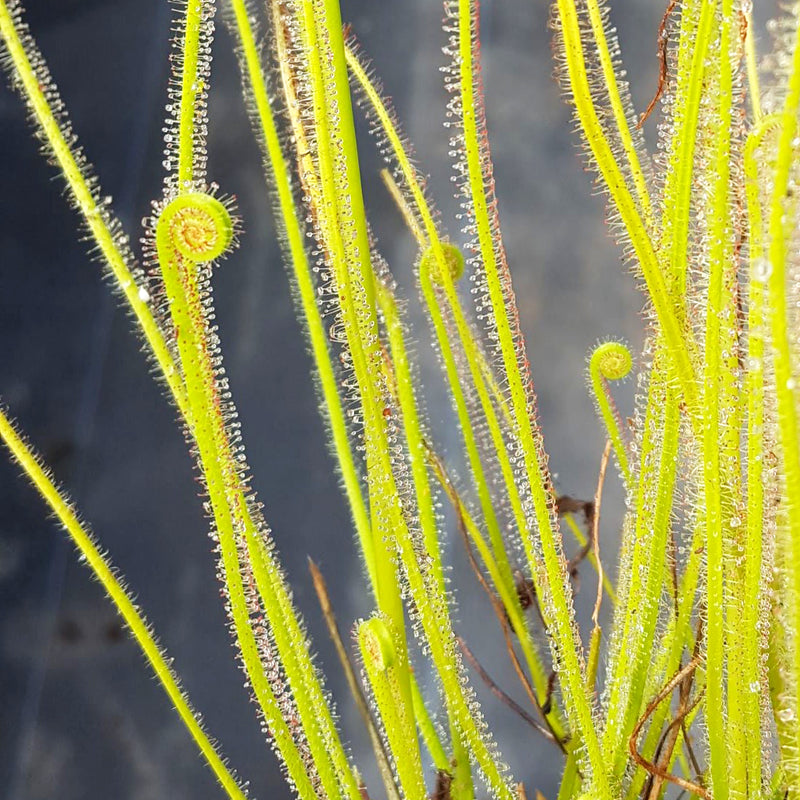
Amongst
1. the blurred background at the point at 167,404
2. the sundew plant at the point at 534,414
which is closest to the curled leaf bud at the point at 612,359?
the sundew plant at the point at 534,414

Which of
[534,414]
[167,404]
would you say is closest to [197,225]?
[534,414]

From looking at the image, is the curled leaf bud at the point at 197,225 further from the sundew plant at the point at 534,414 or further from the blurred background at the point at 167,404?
the blurred background at the point at 167,404

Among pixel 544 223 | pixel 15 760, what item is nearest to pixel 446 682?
pixel 15 760

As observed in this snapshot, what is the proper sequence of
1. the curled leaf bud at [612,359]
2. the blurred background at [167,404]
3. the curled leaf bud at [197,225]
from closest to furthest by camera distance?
the curled leaf bud at [197,225] < the curled leaf bud at [612,359] < the blurred background at [167,404]

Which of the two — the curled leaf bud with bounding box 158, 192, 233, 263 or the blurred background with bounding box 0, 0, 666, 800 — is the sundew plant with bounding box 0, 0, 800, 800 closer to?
the curled leaf bud with bounding box 158, 192, 233, 263

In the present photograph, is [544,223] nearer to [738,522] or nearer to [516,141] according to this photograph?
[516,141]

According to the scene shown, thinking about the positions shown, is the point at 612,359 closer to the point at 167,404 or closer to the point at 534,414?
the point at 534,414

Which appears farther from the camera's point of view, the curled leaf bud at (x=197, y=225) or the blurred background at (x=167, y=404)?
the blurred background at (x=167, y=404)

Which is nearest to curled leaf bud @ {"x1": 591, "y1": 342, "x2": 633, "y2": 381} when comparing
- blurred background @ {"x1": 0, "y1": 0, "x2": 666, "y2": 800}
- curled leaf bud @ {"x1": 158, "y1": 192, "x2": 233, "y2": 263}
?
curled leaf bud @ {"x1": 158, "y1": 192, "x2": 233, "y2": 263}

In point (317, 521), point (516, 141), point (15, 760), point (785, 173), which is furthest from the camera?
point (516, 141)
